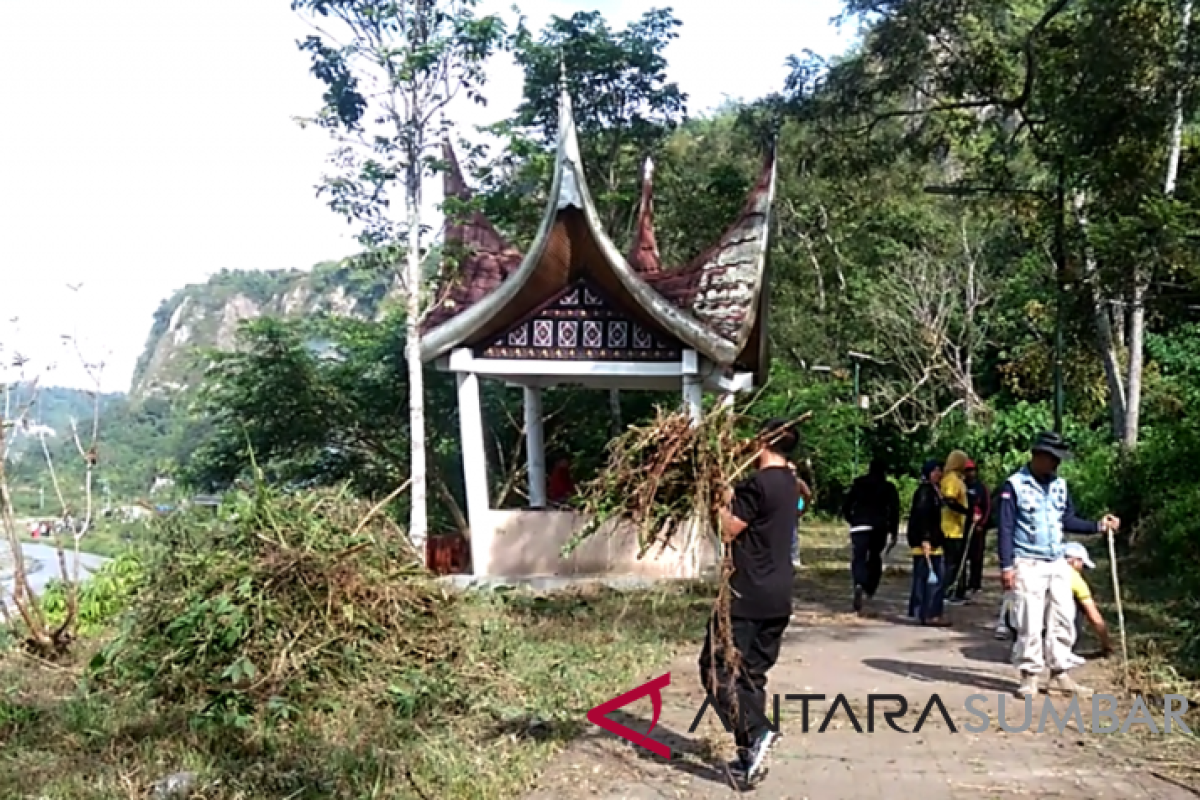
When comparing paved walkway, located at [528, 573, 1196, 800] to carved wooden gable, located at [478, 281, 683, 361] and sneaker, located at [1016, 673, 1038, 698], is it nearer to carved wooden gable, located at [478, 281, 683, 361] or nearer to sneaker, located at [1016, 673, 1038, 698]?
sneaker, located at [1016, 673, 1038, 698]

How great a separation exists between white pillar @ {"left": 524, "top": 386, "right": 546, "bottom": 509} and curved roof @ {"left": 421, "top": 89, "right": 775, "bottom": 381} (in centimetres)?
229

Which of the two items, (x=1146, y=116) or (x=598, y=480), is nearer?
(x=598, y=480)

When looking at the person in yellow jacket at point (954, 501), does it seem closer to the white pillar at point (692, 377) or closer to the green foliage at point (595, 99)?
the white pillar at point (692, 377)

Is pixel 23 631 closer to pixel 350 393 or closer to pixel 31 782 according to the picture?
pixel 31 782

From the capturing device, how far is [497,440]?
19359 millimetres

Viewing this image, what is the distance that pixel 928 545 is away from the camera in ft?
33.6

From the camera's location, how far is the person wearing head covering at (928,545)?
10.2m

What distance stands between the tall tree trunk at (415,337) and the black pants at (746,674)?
804 cm

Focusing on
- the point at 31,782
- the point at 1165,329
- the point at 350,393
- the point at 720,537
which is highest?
the point at 1165,329

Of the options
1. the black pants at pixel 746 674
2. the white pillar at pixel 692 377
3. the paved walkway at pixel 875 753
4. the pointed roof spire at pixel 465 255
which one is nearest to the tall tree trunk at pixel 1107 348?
the white pillar at pixel 692 377

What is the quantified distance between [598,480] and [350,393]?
1349cm

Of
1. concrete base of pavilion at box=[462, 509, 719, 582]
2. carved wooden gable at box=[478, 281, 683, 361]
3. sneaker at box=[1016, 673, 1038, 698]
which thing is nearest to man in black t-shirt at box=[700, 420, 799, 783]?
sneaker at box=[1016, 673, 1038, 698]

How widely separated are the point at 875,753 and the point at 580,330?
319 inches

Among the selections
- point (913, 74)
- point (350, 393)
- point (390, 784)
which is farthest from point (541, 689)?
point (350, 393)
